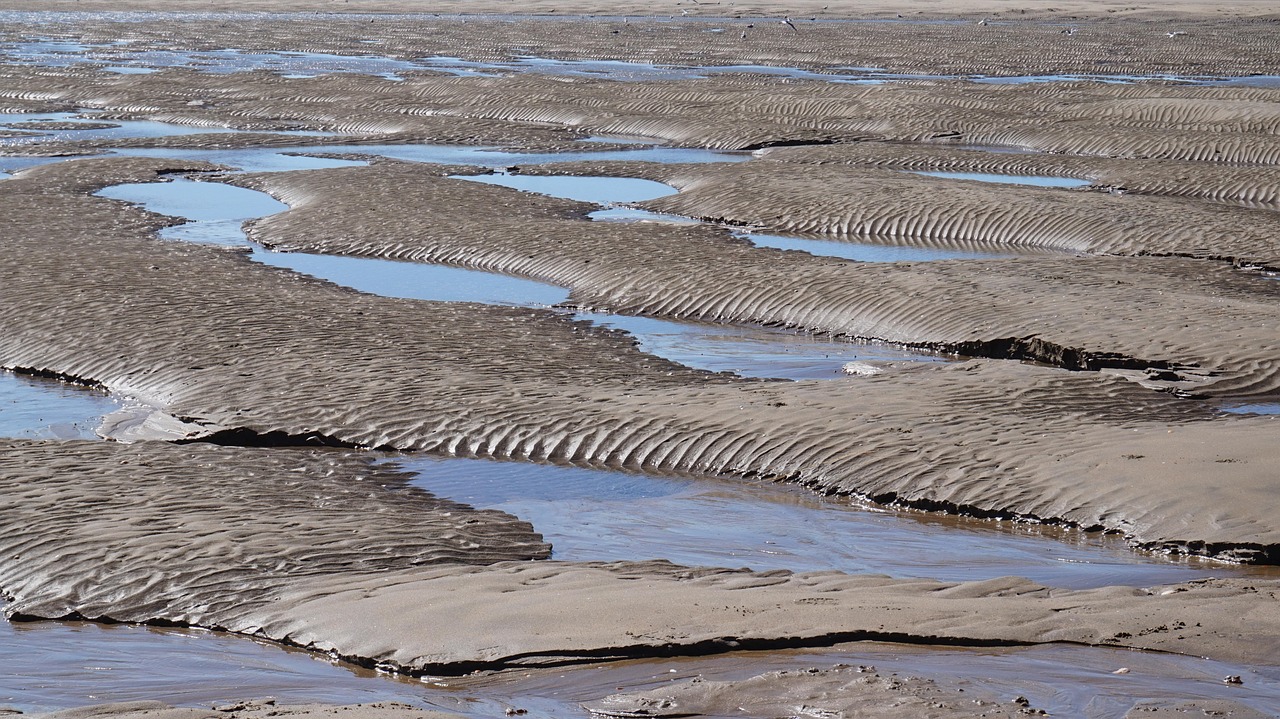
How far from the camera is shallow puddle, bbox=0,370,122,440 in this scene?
984 centimetres

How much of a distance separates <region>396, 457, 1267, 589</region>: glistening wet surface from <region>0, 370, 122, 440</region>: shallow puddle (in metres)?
2.35

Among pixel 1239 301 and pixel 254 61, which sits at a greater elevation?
pixel 254 61

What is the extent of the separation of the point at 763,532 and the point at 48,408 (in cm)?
536

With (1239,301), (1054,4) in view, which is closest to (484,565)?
(1239,301)

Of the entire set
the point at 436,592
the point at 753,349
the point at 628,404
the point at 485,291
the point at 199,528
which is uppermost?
the point at 485,291

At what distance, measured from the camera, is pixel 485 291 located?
14.9 m

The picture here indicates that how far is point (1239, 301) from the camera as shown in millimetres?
13172

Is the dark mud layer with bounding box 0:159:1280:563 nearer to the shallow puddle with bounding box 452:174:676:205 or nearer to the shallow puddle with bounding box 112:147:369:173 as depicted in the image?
the shallow puddle with bounding box 452:174:676:205

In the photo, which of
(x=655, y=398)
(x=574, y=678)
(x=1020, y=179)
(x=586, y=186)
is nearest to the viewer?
(x=574, y=678)

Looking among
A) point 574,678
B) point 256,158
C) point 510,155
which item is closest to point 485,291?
point 574,678

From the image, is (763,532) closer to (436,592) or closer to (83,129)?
(436,592)

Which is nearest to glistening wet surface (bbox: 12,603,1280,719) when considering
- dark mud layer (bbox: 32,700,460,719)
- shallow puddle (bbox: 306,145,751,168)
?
dark mud layer (bbox: 32,700,460,719)

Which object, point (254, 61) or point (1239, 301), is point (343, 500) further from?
point (254, 61)

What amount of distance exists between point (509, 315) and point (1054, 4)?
65085mm
